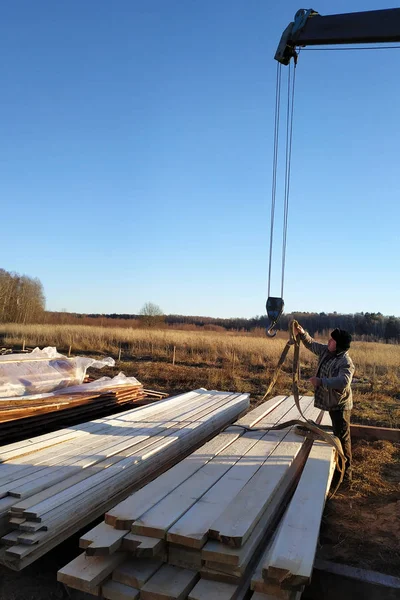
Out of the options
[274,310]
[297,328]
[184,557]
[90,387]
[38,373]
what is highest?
[274,310]

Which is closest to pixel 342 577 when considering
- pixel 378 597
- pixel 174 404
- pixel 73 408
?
pixel 378 597

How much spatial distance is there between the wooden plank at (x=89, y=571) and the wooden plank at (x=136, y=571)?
38 mm

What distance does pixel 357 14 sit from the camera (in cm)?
543

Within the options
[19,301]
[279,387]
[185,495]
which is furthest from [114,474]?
[19,301]

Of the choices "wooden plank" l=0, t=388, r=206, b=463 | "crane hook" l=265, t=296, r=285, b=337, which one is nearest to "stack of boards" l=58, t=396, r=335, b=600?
"wooden plank" l=0, t=388, r=206, b=463

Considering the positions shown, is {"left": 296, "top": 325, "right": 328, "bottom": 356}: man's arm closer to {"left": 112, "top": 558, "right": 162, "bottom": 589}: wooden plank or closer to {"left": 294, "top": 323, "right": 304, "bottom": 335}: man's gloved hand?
{"left": 294, "top": 323, "right": 304, "bottom": 335}: man's gloved hand

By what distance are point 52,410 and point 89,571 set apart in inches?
163

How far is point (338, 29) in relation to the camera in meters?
5.57

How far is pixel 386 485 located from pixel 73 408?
4.25 meters

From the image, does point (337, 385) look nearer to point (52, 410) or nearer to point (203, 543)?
point (203, 543)

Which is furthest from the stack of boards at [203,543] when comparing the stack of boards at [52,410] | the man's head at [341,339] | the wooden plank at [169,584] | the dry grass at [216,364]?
the dry grass at [216,364]

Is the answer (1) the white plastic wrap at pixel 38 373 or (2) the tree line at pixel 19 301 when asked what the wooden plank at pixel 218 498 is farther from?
(2) the tree line at pixel 19 301

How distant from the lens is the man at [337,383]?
495 cm

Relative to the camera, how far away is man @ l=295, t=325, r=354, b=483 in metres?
4.95
